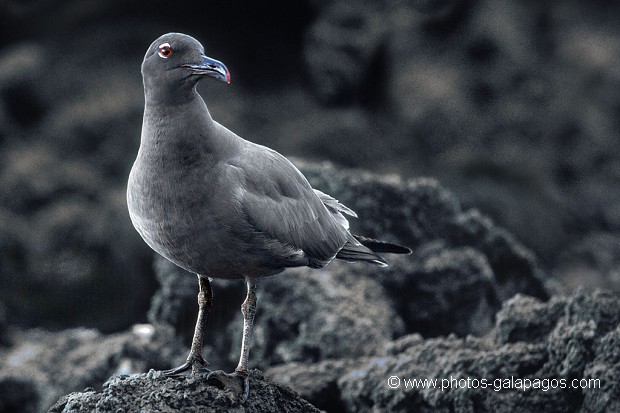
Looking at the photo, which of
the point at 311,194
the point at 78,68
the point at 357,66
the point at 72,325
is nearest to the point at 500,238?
the point at 311,194

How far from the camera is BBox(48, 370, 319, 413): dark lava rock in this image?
194 inches

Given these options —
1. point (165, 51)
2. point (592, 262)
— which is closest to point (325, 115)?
point (592, 262)

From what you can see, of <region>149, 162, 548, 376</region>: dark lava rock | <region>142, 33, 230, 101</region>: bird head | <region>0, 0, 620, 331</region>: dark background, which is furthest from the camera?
<region>0, 0, 620, 331</region>: dark background

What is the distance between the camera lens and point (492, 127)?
38.2 ft

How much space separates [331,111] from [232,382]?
288 inches

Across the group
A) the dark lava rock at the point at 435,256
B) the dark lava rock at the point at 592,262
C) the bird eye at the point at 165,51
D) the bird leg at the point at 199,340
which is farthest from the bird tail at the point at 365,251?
the dark lava rock at the point at 592,262

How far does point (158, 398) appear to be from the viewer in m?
4.98

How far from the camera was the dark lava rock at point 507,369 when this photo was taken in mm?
5676

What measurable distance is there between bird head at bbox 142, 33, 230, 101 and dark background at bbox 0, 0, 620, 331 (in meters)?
5.75

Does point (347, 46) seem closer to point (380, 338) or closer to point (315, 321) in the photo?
point (315, 321)

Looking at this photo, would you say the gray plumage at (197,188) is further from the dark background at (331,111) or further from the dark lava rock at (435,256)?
the dark background at (331,111)

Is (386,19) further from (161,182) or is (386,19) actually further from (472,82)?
(161,182)

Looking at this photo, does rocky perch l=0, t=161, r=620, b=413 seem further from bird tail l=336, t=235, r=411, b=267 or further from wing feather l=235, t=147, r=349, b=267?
wing feather l=235, t=147, r=349, b=267

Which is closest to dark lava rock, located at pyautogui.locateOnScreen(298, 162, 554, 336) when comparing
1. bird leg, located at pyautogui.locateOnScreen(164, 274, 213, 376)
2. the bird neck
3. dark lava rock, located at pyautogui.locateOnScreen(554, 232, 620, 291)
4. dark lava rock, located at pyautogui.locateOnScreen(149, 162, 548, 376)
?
dark lava rock, located at pyautogui.locateOnScreen(149, 162, 548, 376)
